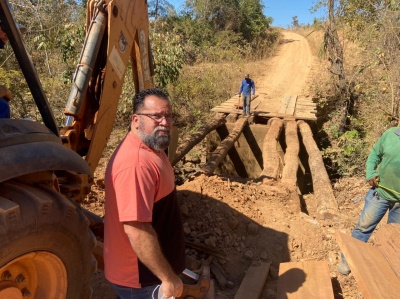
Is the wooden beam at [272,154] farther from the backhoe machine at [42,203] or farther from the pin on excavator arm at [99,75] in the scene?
the backhoe machine at [42,203]

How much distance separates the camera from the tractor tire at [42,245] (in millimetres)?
1939

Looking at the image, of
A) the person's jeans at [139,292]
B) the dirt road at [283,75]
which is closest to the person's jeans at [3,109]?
the person's jeans at [139,292]

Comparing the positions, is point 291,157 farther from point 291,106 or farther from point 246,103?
point 291,106

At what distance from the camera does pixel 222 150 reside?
7.81 m

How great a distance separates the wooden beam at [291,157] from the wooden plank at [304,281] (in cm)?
225

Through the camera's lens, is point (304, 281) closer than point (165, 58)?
Yes

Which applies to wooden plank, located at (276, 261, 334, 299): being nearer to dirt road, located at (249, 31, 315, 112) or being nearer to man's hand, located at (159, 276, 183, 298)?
man's hand, located at (159, 276, 183, 298)

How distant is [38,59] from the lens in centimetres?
1154

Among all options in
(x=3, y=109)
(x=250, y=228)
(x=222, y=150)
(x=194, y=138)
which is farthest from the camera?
(x=194, y=138)

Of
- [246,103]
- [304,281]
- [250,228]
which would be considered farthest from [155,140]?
[246,103]

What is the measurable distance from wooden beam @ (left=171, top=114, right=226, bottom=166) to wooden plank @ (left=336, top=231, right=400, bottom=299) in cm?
323

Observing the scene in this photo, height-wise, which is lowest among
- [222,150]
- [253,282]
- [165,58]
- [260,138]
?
[253,282]

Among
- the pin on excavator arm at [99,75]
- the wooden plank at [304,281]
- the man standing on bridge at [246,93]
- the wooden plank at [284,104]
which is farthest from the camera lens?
the wooden plank at [284,104]

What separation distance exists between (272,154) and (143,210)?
5970 millimetres
